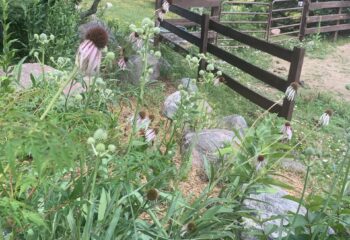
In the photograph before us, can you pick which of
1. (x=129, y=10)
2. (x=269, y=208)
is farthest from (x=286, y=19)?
(x=269, y=208)

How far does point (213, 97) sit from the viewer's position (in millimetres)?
7199

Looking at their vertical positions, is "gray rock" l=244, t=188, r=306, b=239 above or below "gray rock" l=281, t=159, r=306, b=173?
above

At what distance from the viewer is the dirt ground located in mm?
9469

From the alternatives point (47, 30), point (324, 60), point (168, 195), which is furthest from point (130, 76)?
point (324, 60)

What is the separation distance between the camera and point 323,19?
549 inches

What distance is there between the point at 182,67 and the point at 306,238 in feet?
18.7

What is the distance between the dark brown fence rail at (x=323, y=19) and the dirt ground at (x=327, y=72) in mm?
1464

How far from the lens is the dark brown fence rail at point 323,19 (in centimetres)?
1348

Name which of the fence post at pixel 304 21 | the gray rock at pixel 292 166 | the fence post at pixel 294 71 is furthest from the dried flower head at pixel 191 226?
the fence post at pixel 304 21

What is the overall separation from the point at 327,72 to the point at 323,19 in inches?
156

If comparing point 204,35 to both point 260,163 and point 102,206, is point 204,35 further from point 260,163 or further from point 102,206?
point 102,206

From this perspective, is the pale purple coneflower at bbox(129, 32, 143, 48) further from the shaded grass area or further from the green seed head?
the shaded grass area

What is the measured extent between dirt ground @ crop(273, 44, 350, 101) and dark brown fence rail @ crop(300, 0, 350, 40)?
4.80 ft

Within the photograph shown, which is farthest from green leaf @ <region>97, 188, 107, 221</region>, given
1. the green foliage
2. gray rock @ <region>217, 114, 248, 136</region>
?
gray rock @ <region>217, 114, 248, 136</region>
